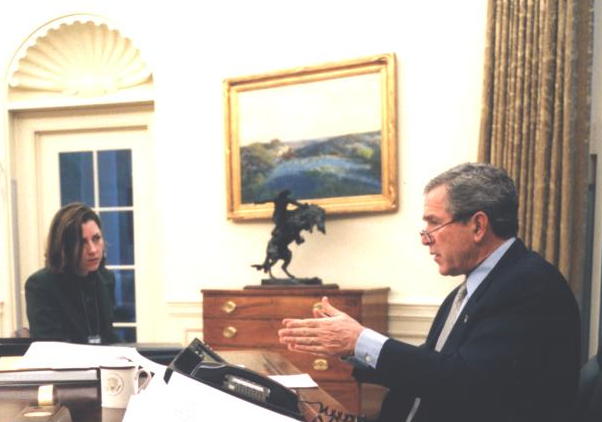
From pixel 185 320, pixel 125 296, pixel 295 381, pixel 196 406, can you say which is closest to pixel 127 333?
pixel 125 296

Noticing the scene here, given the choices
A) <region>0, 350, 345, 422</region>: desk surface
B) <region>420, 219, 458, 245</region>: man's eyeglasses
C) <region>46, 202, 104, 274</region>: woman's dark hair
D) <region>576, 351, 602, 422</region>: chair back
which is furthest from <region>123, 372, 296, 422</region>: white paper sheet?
<region>46, 202, 104, 274</region>: woman's dark hair

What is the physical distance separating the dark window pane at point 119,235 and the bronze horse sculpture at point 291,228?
150 cm

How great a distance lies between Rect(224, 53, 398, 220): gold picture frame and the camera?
12.4ft

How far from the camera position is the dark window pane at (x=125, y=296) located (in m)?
4.76

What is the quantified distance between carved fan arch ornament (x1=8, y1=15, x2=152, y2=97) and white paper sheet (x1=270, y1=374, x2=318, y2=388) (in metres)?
3.21

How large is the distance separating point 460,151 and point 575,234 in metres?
0.84

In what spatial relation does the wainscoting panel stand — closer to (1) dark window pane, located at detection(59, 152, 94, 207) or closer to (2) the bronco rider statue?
(2) the bronco rider statue

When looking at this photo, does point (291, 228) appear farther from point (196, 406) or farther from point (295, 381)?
point (196, 406)

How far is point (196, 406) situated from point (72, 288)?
1926 millimetres

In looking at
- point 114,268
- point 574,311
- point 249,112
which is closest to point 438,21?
point 249,112

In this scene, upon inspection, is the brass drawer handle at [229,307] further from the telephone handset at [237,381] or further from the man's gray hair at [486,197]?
the telephone handset at [237,381]

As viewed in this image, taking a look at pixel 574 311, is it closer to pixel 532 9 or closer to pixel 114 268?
pixel 532 9

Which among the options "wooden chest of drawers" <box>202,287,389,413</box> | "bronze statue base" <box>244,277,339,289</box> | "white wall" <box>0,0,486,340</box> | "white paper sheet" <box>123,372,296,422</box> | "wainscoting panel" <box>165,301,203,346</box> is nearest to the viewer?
"white paper sheet" <box>123,372,296,422</box>

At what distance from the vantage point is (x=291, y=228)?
362 centimetres
